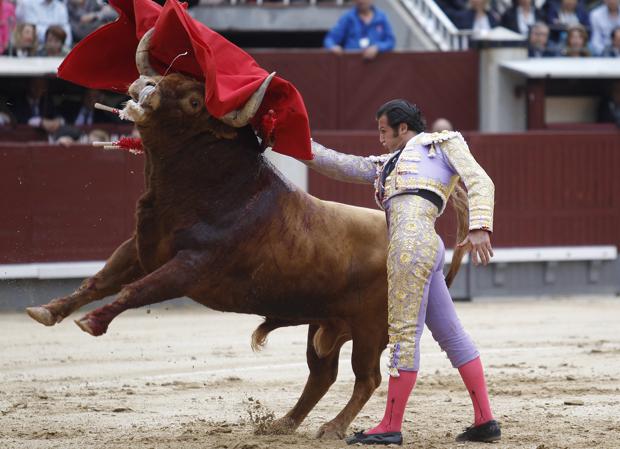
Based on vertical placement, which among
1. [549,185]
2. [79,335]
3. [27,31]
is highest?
→ [27,31]

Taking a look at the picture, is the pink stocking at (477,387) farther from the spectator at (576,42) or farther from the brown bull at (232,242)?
the spectator at (576,42)

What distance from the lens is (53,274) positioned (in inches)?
425

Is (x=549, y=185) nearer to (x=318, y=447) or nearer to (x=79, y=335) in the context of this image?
(x=79, y=335)

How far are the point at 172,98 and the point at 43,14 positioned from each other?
7146 mm

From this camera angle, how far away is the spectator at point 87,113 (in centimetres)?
1150

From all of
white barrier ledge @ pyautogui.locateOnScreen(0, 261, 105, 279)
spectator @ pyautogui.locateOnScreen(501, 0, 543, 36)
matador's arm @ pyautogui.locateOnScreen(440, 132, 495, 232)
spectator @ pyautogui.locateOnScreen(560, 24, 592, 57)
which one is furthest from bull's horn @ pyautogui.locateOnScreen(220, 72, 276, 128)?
spectator @ pyautogui.locateOnScreen(501, 0, 543, 36)

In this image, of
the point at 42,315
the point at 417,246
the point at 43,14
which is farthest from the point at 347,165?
the point at 43,14

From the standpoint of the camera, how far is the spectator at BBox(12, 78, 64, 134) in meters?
11.5


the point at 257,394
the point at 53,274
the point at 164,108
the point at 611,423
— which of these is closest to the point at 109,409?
the point at 257,394

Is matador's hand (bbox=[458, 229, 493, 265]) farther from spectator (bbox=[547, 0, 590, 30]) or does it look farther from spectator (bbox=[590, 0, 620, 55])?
spectator (bbox=[547, 0, 590, 30])

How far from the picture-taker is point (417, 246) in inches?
204

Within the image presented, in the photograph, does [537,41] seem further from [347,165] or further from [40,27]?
[347,165]

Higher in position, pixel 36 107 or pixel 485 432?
pixel 36 107

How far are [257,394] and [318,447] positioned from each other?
5.45ft
